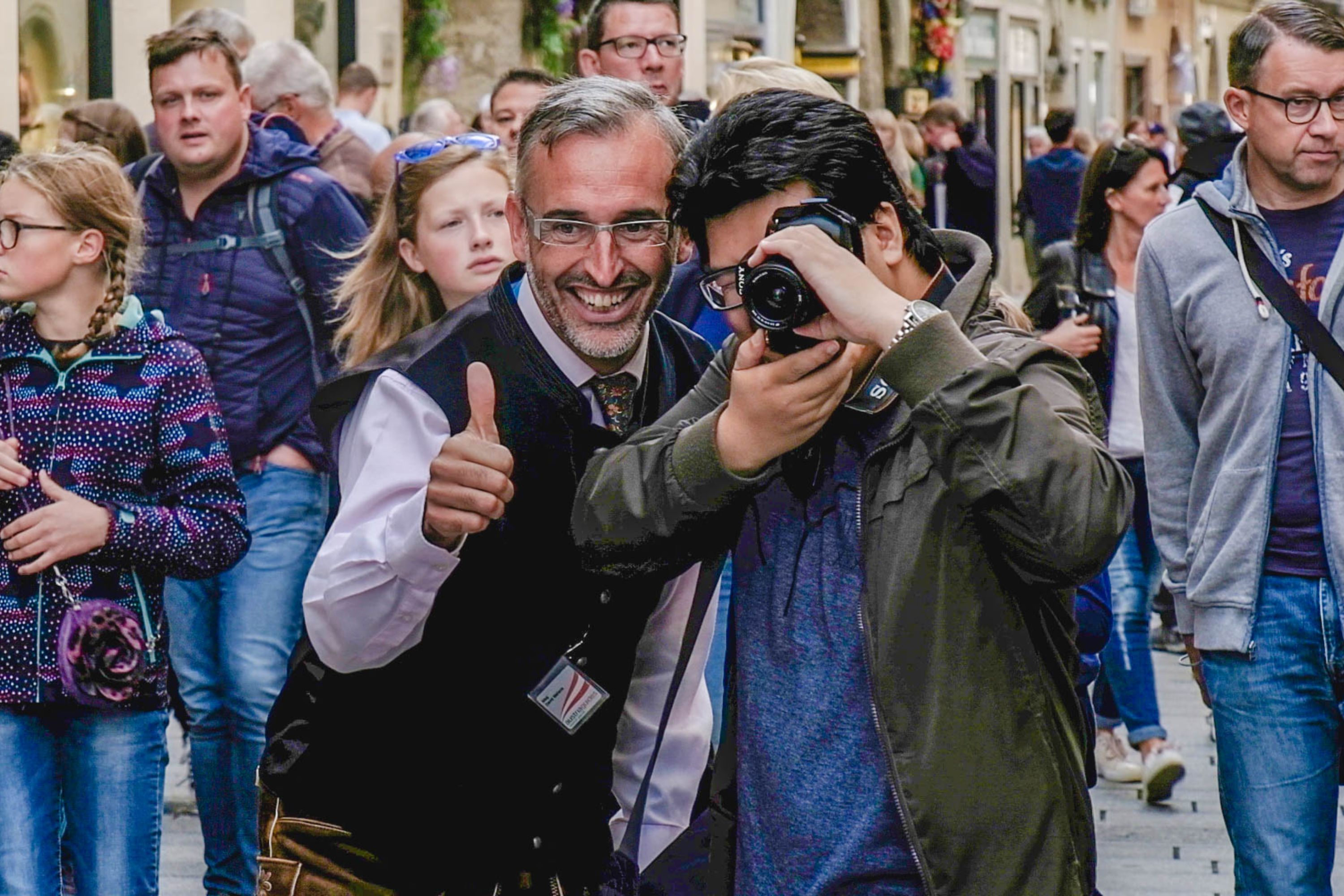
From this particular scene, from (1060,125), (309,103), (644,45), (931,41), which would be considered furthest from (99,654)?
(931,41)

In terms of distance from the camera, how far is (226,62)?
20.7 ft

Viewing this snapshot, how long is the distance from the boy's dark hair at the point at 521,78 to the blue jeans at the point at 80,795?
13.1 ft

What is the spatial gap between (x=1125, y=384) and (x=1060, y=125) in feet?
38.9

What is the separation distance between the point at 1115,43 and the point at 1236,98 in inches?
1559

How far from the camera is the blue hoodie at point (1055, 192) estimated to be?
19.0 metres

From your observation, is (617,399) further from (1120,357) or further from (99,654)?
(1120,357)

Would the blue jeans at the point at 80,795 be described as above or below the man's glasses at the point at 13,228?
below

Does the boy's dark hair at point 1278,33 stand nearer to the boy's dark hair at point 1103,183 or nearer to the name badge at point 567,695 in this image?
the name badge at point 567,695

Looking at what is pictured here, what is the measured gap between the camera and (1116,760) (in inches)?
295

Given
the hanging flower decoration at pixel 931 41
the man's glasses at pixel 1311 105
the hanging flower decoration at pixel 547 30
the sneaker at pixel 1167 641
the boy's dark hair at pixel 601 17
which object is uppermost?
the hanging flower decoration at pixel 931 41

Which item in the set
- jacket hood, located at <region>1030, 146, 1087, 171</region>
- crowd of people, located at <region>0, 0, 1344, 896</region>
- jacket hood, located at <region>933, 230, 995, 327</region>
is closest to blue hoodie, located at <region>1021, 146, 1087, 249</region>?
jacket hood, located at <region>1030, 146, 1087, 171</region>

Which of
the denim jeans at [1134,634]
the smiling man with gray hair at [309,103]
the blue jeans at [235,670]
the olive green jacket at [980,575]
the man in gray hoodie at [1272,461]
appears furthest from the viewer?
the smiling man with gray hair at [309,103]

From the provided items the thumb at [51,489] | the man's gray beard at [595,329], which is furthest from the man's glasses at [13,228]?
the man's gray beard at [595,329]

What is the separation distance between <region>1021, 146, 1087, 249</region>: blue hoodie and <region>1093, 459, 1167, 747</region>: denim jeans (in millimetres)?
11727
